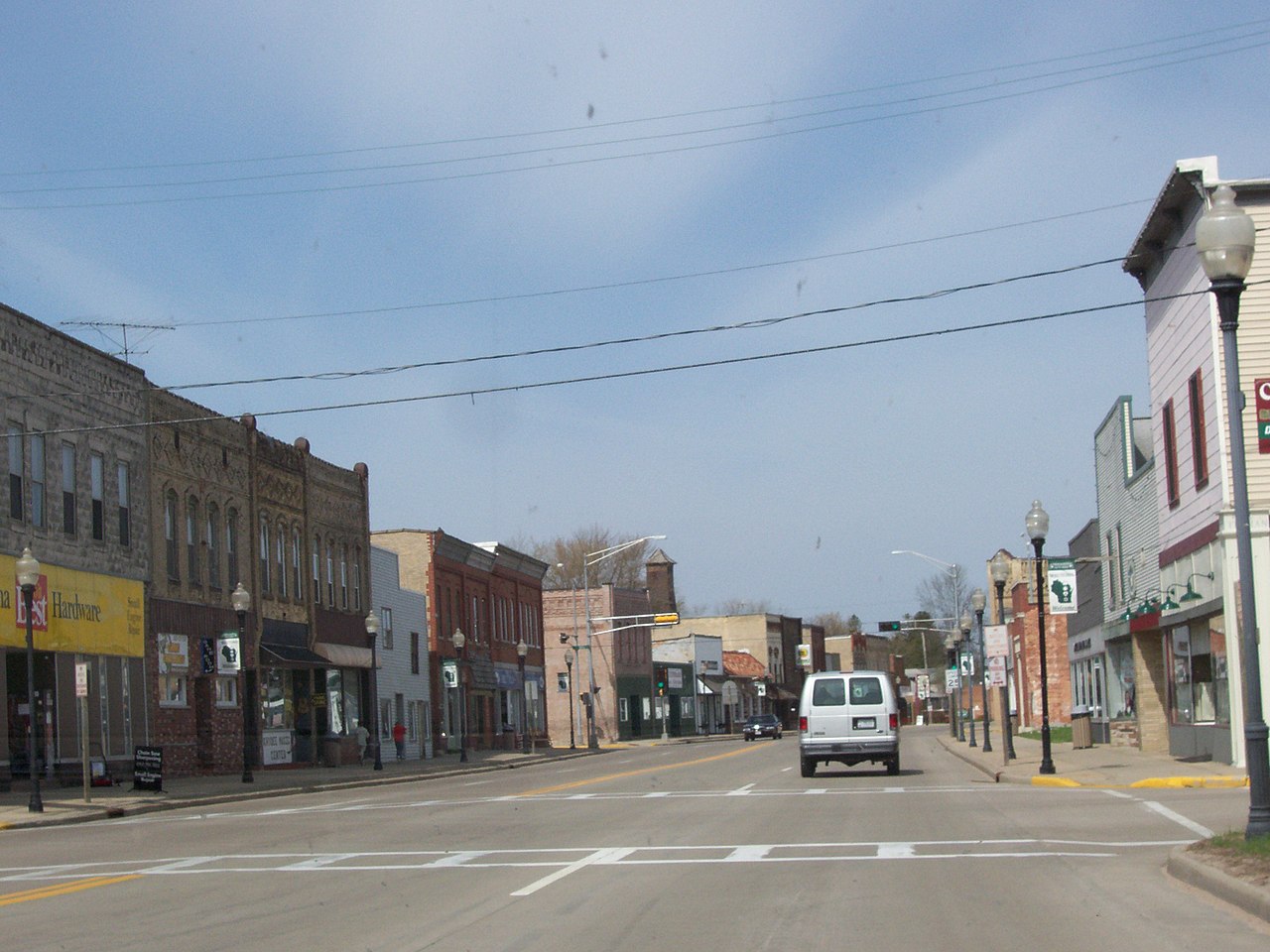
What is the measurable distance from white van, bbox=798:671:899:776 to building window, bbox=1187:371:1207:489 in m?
7.03

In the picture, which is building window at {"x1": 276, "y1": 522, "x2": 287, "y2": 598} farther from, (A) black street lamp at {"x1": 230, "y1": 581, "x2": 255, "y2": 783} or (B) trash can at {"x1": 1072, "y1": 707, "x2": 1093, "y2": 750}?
(B) trash can at {"x1": 1072, "y1": 707, "x2": 1093, "y2": 750}

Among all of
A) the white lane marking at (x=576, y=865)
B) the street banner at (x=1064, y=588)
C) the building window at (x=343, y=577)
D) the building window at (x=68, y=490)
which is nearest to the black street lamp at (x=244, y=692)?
the building window at (x=68, y=490)

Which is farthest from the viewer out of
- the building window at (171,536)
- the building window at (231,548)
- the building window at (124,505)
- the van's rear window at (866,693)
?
the building window at (231,548)

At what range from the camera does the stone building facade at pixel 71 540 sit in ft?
107

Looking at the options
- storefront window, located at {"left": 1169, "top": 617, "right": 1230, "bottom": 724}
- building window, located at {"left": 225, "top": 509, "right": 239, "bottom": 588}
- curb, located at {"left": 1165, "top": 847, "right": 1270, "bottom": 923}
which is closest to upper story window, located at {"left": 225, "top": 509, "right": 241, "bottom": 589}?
building window, located at {"left": 225, "top": 509, "right": 239, "bottom": 588}

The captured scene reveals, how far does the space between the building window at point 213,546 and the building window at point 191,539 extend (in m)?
0.51

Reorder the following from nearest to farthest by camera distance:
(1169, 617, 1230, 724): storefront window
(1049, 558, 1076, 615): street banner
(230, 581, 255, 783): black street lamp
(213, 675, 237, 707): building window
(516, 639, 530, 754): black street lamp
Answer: (1169, 617, 1230, 724): storefront window, (230, 581, 255, 783): black street lamp, (1049, 558, 1076, 615): street banner, (213, 675, 237, 707): building window, (516, 639, 530, 754): black street lamp

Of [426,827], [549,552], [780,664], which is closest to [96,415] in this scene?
[426,827]

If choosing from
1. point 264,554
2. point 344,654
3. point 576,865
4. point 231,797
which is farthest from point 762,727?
point 576,865

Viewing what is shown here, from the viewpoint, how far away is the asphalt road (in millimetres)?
10320

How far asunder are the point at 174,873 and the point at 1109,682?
106 ft

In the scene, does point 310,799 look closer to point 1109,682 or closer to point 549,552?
point 1109,682

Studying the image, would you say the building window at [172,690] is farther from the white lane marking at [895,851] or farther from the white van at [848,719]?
the white lane marking at [895,851]

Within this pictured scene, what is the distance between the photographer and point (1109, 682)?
4209 centimetres
